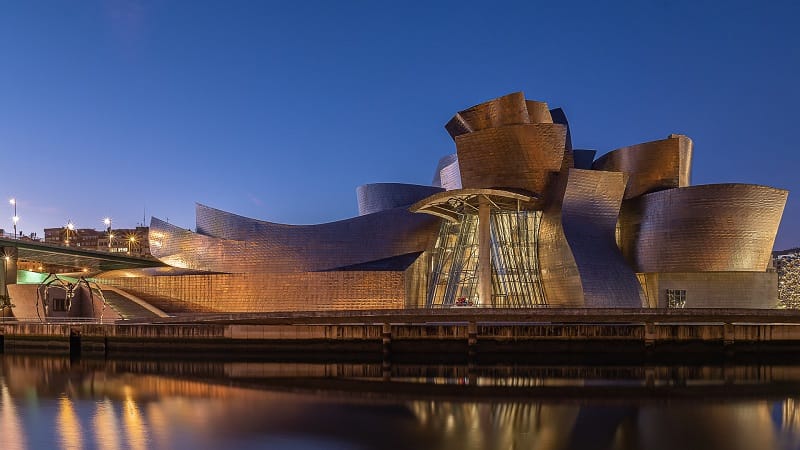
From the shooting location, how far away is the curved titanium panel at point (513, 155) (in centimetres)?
3575

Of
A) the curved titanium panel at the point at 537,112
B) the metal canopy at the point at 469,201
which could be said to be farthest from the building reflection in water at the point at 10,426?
the curved titanium panel at the point at 537,112

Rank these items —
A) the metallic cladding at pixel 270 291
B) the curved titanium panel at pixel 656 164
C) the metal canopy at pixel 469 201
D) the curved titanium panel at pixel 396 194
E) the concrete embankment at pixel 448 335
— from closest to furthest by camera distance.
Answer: the concrete embankment at pixel 448 335, the metal canopy at pixel 469 201, the metallic cladding at pixel 270 291, the curved titanium panel at pixel 656 164, the curved titanium panel at pixel 396 194

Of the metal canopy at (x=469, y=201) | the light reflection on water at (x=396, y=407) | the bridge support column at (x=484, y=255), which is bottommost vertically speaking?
the light reflection on water at (x=396, y=407)

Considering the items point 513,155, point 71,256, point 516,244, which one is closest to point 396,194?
point 516,244

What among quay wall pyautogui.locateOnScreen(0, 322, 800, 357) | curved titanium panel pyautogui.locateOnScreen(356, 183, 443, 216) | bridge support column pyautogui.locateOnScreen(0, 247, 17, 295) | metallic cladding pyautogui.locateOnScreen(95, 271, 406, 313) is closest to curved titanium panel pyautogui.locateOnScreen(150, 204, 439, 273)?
metallic cladding pyautogui.locateOnScreen(95, 271, 406, 313)

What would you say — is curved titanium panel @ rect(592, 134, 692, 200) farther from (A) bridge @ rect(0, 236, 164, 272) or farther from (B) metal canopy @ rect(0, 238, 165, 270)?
(A) bridge @ rect(0, 236, 164, 272)

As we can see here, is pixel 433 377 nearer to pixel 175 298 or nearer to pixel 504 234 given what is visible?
pixel 504 234

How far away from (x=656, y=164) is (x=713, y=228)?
510cm

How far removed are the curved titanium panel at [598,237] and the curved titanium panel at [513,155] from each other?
83.0 inches

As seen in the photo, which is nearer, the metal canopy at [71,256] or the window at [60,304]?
the window at [60,304]

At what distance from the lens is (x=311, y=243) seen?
40.2 meters

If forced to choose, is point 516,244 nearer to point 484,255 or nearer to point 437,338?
point 484,255

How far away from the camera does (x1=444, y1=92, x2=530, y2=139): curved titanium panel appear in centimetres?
3650

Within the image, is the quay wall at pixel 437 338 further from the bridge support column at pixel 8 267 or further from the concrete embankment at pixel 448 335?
the bridge support column at pixel 8 267
